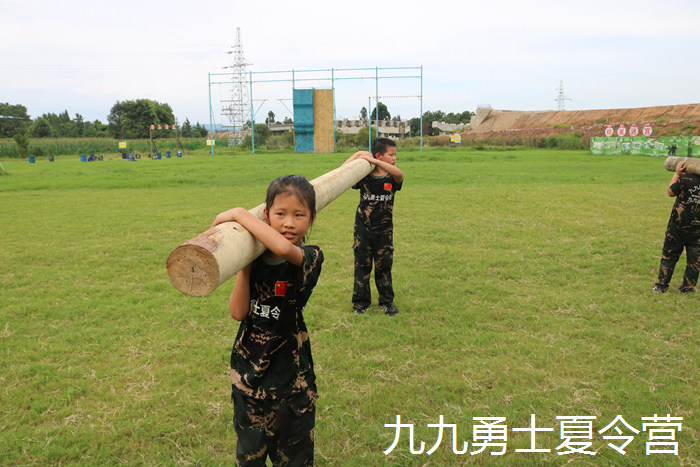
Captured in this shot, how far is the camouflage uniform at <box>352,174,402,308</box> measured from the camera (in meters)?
6.27

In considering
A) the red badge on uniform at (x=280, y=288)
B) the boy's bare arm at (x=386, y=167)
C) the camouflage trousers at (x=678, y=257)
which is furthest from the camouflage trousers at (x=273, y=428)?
the camouflage trousers at (x=678, y=257)

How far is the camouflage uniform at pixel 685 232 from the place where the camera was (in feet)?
22.9

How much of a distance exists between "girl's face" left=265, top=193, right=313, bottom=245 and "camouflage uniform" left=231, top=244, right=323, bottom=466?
0.41 feet

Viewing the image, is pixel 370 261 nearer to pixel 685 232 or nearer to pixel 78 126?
pixel 685 232

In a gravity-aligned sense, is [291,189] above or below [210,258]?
above

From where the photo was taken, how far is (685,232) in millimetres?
7102

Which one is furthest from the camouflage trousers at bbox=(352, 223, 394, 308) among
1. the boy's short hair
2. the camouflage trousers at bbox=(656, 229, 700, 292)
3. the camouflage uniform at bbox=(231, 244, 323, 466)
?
the camouflage trousers at bbox=(656, 229, 700, 292)

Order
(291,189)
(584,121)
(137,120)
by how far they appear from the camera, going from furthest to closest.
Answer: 1. (137,120)
2. (584,121)
3. (291,189)

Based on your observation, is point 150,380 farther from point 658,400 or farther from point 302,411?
point 658,400

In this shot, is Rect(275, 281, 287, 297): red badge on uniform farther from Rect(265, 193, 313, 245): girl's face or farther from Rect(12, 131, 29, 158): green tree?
Rect(12, 131, 29, 158): green tree

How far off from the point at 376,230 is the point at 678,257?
4435 mm

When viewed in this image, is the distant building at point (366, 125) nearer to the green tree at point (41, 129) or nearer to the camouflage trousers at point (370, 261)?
the green tree at point (41, 129)

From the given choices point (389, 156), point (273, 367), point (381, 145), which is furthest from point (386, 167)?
point (273, 367)

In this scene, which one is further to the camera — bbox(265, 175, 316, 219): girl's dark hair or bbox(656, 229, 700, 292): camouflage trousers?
bbox(656, 229, 700, 292): camouflage trousers
